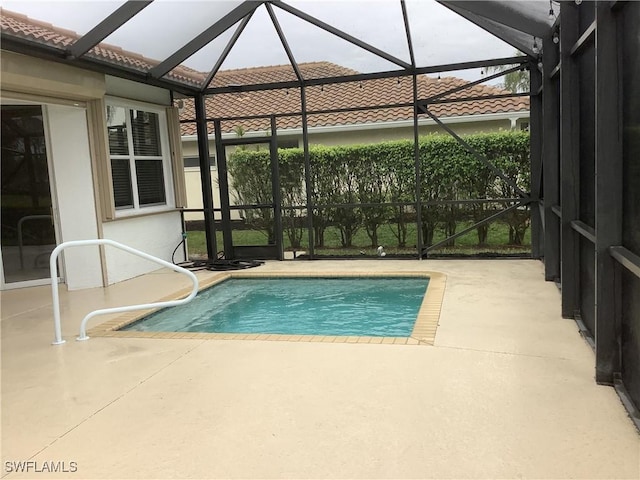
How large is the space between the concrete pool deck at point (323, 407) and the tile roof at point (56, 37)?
3032mm

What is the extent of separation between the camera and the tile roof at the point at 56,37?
5152 mm

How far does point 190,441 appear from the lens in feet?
8.92

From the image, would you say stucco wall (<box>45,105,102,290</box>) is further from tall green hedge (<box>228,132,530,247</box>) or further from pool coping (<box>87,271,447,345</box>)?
tall green hedge (<box>228,132,530,247</box>)

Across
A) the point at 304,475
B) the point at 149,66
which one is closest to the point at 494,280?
the point at 304,475

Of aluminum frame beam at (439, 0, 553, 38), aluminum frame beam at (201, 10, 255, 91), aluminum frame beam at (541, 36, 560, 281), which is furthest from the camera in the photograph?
aluminum frame beam at (201, 10, 255, 91)

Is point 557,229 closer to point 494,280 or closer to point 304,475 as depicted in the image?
point 494,280

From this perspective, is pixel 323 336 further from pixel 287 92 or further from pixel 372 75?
pixel 287 92

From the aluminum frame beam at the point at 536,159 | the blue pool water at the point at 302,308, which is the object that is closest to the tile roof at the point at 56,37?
the blue pool water at the point at 302,308

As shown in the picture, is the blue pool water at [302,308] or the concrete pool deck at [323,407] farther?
the blue pool water at [302,308]

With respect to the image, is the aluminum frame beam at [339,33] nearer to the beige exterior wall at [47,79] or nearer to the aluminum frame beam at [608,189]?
the beige exterior wall at [47,79]

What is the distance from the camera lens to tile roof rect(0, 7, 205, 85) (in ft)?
16.9

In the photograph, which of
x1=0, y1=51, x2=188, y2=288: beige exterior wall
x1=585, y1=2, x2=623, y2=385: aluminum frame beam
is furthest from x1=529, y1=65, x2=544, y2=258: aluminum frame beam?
x1=0, y1=51, x2=188, y2=288: beige exterior wall

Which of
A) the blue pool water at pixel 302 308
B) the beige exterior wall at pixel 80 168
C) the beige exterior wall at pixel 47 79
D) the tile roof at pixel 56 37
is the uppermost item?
the tile roof at pixel 56 37

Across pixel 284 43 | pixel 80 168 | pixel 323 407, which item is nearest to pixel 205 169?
pixel 80 168
